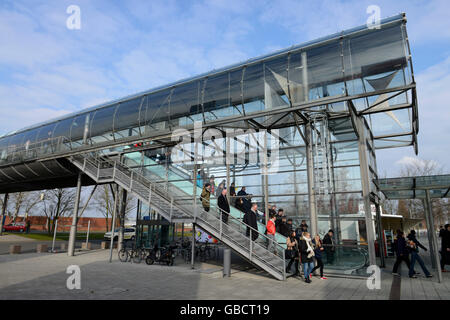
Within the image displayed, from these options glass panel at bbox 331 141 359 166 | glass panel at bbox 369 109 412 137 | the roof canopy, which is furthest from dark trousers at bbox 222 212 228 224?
glass panel at bbox 369 109 412 137

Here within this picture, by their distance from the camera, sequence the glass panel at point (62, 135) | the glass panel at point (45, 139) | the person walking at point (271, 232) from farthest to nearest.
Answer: the glass panel at point (45, 139), the glass panel at point (62, 135), the person walking at point (271, 232)

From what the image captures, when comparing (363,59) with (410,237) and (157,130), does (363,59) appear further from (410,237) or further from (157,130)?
(157,130)

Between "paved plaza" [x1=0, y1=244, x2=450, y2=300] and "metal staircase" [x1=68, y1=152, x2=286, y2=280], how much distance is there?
2.50ft

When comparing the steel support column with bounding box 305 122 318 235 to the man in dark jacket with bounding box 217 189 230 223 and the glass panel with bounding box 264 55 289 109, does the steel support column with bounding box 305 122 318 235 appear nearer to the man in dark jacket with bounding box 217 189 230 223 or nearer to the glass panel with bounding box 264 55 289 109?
the glass panel with bounding box 264 55 289 109

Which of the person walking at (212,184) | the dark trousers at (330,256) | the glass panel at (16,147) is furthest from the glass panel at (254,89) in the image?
the glass panel at (16,147)

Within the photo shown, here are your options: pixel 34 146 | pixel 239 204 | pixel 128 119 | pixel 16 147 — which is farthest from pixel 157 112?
pixel 16 147

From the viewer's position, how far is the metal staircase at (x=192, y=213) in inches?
431

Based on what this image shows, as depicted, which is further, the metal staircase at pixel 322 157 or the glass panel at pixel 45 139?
the glass panel at pixel 45 139

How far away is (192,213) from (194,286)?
13.8 ft

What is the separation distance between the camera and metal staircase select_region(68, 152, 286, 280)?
35.9 ft

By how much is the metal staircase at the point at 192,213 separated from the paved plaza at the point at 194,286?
761 mm

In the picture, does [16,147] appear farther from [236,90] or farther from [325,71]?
[325,71]

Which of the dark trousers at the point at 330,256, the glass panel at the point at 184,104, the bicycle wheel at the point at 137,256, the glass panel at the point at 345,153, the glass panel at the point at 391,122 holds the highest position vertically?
the glass panel at the point at 184,104

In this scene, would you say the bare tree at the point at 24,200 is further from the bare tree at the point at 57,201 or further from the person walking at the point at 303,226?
the person walking at the point at 303,226
